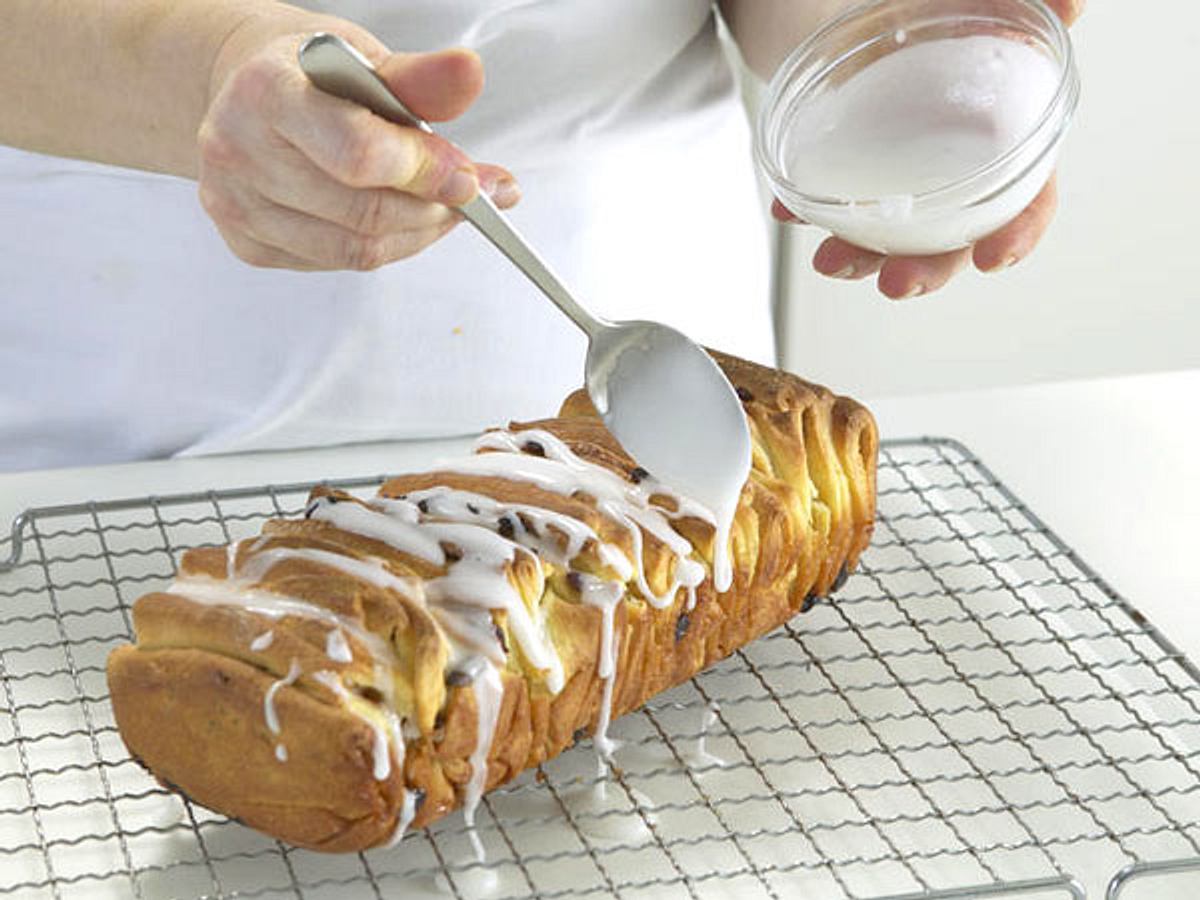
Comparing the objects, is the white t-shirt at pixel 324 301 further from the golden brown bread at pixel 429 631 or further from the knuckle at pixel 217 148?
the knuckle at pixel 217 148

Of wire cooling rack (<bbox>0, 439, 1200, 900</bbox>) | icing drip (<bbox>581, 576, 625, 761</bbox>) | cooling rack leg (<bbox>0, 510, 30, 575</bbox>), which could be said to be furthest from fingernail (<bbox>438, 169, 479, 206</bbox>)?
cooling rack leg (<bbox>0, 510, 30, 575</bbox>)

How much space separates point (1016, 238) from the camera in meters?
1.31

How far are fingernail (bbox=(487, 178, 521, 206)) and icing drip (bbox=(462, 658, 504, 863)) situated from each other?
27cm

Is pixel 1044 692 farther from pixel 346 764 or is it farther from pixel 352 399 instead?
pixel 352 399

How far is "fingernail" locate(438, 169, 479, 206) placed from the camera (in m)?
1.03

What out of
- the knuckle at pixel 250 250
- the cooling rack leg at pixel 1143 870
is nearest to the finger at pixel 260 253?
the knuckle at pixel 250 250

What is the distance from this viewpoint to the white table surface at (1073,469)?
55.4 inches

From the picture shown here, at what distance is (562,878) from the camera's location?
103 cm

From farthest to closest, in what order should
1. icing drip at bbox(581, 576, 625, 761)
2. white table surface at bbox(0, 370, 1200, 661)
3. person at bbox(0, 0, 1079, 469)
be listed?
1. person at bbox(0, 0, 1079, 469)
2. white table surface at bbox(0, 370, 1200, 661)
3. icing drip at bbox(581, 576, 625, 761)

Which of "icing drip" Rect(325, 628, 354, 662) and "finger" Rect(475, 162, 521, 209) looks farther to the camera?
"finger" Rect(475, 162, 521, 209)

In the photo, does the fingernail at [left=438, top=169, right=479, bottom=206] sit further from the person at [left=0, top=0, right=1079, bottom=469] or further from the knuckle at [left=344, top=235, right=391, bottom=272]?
the person at [left=0, top=0, right=1079, bottom=469]

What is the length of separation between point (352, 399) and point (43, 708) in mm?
481

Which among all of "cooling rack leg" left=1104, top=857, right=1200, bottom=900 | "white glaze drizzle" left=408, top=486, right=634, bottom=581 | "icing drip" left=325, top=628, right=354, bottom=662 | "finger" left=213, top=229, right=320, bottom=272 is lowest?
"cooling rack leg" left=1104, top=857, right=1200, bottom=900

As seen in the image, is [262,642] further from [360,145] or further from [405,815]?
[360,145]
